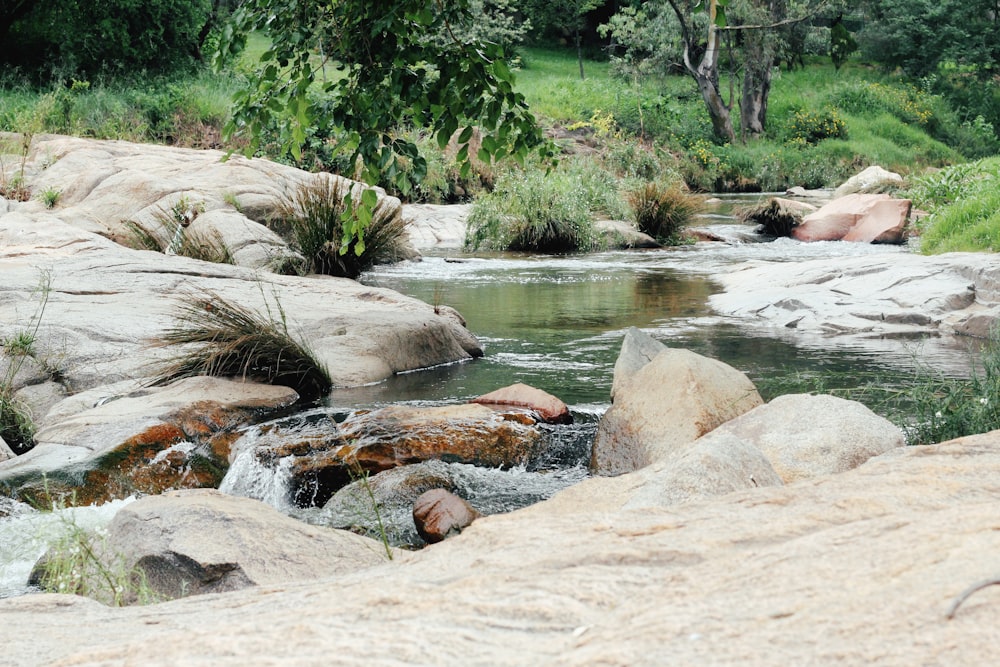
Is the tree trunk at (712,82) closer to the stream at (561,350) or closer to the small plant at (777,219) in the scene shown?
the small plant at (777,219)

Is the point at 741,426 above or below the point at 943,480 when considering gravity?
below

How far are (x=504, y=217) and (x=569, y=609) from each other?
14.0 m

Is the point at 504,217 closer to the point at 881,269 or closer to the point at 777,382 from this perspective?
the point at 881,269

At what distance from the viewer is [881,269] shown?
916 cm

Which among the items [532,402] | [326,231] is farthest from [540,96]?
[532,402]

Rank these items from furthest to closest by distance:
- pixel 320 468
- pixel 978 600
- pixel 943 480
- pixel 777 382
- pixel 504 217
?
pixel 504 217 < pixel 777 382 < pixel 320 468 < pixel 943 480 < pixel 978 600

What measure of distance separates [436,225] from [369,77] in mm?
12237

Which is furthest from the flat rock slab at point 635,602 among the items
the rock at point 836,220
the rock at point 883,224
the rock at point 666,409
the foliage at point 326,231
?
the rock at point 836,220

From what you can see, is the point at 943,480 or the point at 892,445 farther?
the point at 892,445

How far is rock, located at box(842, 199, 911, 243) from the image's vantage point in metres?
15.3

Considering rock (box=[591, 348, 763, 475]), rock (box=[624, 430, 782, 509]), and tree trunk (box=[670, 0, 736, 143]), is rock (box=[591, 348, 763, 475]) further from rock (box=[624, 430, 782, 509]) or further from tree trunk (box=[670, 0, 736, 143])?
tree trunk (box=[670, 0, 736, 143])

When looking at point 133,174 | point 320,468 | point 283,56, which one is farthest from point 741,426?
point 133,174

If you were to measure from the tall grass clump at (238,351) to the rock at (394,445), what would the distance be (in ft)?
3.41

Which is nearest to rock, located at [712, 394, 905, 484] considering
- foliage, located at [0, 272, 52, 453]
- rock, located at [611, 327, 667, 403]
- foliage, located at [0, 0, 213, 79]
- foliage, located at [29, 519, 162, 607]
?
rock, located at [611, 327, 667, 403]
